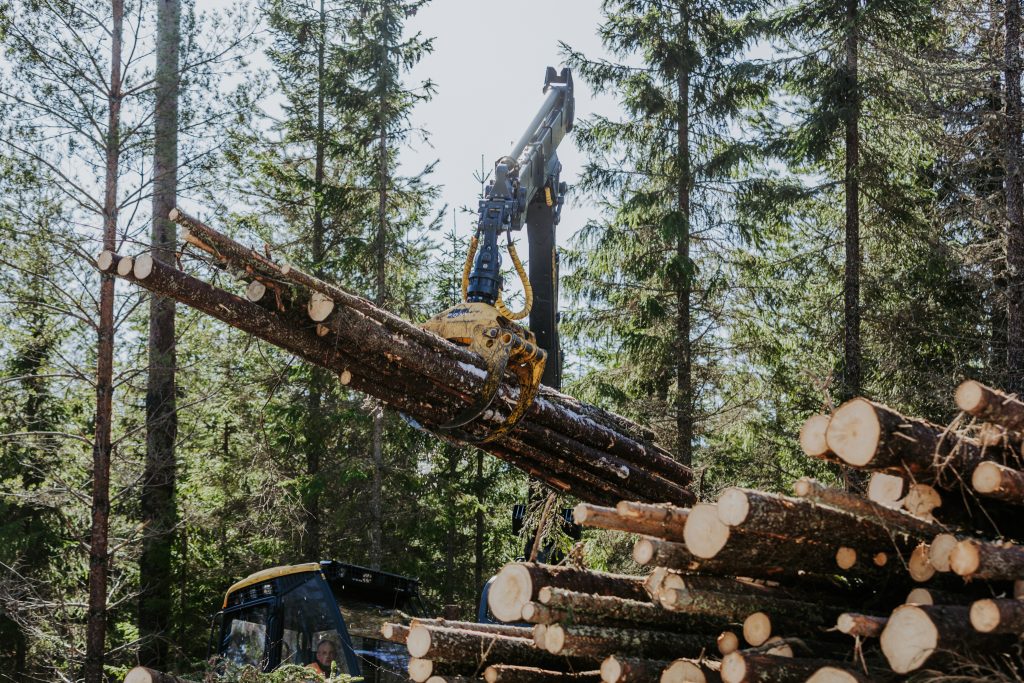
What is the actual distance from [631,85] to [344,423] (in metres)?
8.15

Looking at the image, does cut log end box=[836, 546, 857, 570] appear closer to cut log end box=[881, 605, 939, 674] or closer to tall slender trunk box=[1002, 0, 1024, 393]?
cut log end box=[881, 605, 939, 674]

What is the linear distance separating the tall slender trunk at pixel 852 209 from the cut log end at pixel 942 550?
35.4ft

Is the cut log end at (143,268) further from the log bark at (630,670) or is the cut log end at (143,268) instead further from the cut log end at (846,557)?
the cut log end at (846,557)

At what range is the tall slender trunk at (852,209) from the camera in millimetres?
14991

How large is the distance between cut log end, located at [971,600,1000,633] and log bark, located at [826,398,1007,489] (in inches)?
29.6

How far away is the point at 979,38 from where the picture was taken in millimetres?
15633

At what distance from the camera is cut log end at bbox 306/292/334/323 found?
19.6 feet

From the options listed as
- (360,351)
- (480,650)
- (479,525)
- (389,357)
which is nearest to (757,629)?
(480,650)

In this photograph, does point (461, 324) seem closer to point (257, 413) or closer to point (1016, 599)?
point (1016, 599)

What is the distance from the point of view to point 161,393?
13.6 meters

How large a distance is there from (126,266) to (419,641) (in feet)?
9.60

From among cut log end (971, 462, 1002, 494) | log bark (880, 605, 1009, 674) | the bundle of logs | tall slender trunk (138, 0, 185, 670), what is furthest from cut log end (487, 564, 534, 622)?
tall slender trunk (138, 0, 185, 670)

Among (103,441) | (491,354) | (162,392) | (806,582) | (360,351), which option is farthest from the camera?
(162,392)

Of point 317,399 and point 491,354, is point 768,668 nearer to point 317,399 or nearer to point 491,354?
point 491,354
